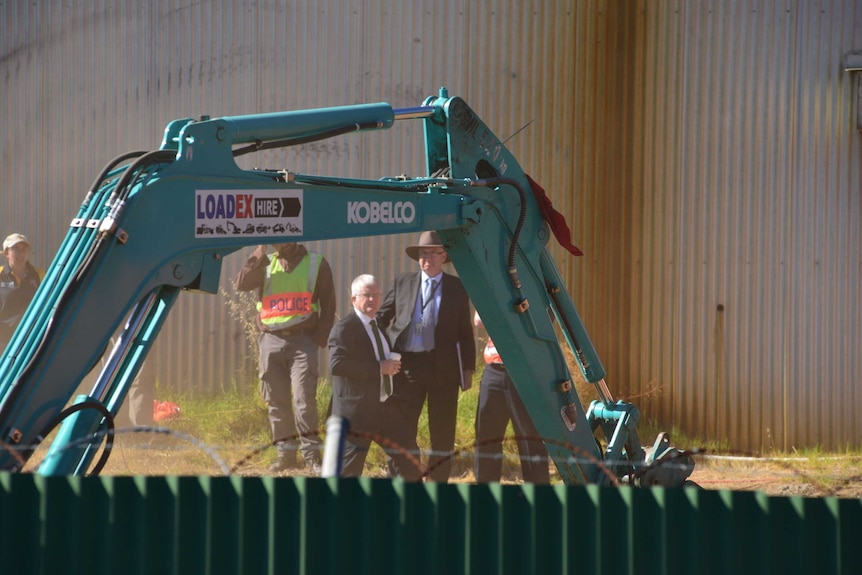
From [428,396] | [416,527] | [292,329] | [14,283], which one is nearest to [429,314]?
[428,396]

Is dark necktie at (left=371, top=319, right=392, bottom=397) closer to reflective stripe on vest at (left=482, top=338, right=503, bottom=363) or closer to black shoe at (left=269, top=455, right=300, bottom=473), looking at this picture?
reflective stripe on vest at (left=482, top=338, right=503, bottom=363)

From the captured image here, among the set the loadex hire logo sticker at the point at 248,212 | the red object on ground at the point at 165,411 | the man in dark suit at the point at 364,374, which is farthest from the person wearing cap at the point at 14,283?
the loadex hire logo sticker at the point at 248,212

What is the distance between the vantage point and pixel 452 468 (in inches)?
408

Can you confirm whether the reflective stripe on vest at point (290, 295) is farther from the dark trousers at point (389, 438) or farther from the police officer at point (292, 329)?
the dark trousers at point (389, 438)

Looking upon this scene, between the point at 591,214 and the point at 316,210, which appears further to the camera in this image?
the point at 591,214

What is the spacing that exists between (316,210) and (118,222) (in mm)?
1200

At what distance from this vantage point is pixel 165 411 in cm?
1138

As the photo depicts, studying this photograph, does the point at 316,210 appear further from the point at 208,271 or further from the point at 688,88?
the point at 688,88

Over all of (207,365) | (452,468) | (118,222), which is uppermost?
(118,222)

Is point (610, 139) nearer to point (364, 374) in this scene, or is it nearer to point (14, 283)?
point (364, 374)

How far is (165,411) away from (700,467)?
5.18 m

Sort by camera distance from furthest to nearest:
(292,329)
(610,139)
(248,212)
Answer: (610,139) → (292,329) → (248,212)

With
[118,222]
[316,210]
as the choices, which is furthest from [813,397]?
[118,222]

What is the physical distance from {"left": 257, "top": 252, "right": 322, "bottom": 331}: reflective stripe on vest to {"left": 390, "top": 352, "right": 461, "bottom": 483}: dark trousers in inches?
55.0
